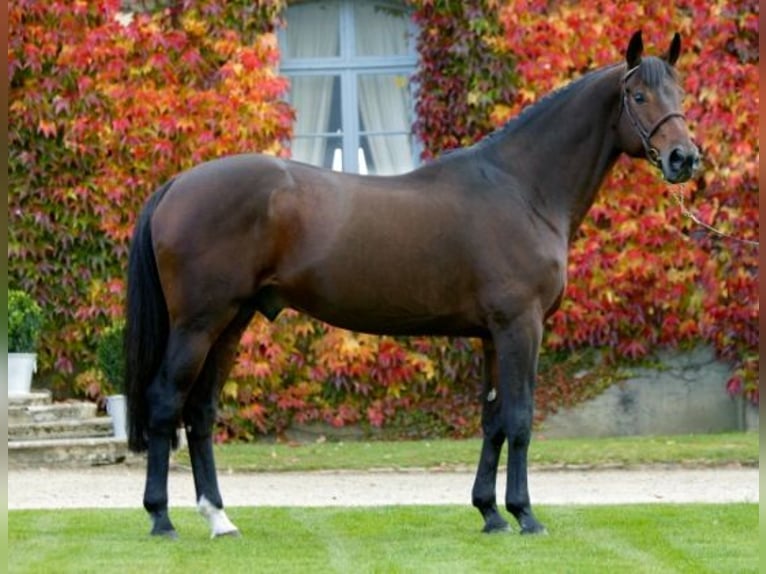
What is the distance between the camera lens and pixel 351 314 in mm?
7254

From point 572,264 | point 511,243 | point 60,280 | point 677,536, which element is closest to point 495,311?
point 511,243

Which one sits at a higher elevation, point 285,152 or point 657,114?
point 285,152

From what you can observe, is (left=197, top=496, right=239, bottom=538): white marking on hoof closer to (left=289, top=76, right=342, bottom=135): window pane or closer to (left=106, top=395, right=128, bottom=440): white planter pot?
(left=106, top=395, right=128, bottom=440): white planter pot

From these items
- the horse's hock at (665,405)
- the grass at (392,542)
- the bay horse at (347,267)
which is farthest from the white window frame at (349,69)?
the bay horse at (347,267)

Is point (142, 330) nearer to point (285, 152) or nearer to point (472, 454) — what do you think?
point (472, 454)

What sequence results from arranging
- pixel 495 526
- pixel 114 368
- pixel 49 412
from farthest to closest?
pixel 114 368
pixel 49 412
pixel 495 526

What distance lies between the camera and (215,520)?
7.17 m

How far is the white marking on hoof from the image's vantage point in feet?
23.5

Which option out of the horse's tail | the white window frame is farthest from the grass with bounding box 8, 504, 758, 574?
the white window frame

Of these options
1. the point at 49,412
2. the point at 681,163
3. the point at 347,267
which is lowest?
the point at 49,412

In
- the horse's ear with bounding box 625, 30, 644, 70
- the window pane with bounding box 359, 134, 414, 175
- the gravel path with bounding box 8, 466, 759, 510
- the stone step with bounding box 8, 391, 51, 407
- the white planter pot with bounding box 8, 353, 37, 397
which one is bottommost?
the gravel path with bounding box 8, 466, 759, 510

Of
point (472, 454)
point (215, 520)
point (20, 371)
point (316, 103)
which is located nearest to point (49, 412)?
point (20, 371)

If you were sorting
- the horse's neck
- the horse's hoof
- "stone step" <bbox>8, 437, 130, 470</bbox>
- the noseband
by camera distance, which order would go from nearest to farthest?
the noseband < the horse's hoof < the horse's neck < "stone step" <bbox>8, 437, 130, 470</bbox>

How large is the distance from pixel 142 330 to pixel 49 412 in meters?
5.08
